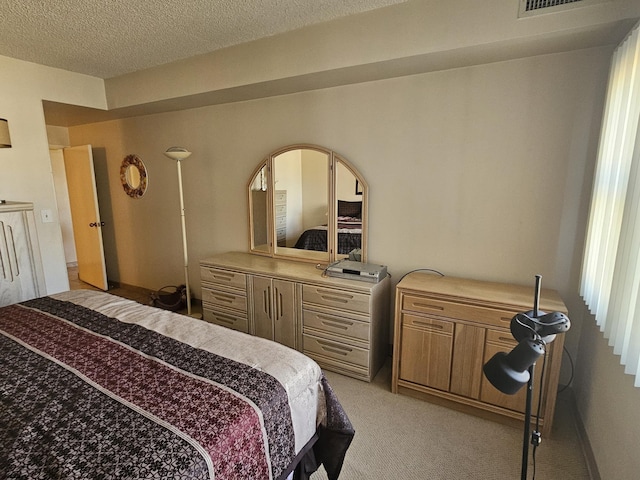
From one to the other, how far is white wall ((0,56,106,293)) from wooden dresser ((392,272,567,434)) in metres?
3.45

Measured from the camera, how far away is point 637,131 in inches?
54.7

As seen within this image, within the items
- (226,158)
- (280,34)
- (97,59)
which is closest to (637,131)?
(280,34)

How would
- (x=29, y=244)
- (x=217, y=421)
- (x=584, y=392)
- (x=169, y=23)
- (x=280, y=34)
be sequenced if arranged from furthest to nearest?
(x=29, y=244), (x=280, y=34), (x=169, y=23), (x=584, y=392), (x=217, y=421)

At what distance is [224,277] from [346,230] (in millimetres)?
1221

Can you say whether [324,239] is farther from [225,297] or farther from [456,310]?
[456,310]

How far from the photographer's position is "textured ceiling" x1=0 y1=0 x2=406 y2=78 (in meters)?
2.12

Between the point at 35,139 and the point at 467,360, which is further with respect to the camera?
the point at 35,139

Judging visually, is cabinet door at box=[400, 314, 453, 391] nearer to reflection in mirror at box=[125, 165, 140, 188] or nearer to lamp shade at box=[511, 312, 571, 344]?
lamp shade at box=[511, 312, 571, 344]

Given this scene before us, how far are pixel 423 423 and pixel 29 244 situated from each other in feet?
10.8

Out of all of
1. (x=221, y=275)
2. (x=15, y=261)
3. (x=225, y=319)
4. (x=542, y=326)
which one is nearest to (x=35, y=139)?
(x=15, y=261)

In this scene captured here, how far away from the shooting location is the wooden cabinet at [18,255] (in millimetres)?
→ 2572

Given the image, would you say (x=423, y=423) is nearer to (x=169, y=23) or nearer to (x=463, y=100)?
(x=463, y=100)

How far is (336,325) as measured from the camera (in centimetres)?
254

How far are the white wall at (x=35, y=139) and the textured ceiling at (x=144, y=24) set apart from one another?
8.5 inches
